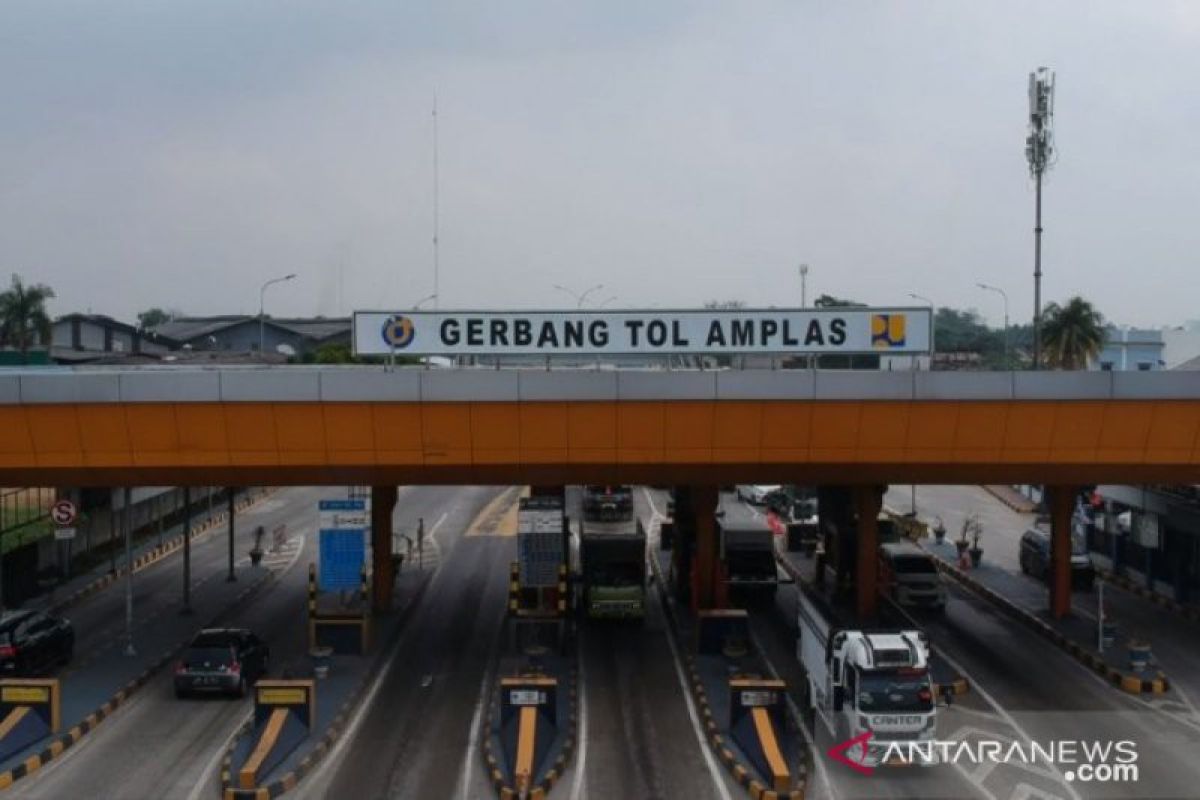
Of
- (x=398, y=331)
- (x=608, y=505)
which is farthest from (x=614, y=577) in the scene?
(x=608, y=505)

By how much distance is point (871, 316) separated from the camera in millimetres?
23641

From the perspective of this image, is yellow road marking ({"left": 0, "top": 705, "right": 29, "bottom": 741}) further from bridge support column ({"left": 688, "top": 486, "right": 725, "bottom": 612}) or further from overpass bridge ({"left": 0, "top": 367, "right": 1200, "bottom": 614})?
bridge support column ({"left": 688, "top": 486, "right": 725, "bottom": 612})

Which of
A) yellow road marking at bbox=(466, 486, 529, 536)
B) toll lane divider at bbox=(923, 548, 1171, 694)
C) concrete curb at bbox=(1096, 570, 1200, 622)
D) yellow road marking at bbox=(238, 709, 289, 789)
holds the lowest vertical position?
yellow road marking at bbox=(466, 486, 529, 536)

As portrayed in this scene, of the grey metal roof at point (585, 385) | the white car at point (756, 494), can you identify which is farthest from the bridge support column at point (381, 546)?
the white car at point (756, 494)

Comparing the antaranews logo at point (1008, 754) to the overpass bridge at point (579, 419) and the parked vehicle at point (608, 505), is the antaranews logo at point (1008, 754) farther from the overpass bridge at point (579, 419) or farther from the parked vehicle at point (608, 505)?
the parked vehicle at point (608, 505)

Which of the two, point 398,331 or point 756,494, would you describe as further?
point 756,494

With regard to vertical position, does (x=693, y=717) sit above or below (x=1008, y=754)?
below

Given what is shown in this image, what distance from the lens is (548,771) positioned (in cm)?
1888

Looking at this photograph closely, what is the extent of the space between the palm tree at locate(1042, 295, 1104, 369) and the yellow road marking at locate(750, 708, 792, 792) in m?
45.1

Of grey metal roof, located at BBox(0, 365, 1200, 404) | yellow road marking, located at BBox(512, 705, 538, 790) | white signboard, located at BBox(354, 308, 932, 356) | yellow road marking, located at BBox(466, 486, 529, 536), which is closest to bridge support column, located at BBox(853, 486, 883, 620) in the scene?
white signboard, located at BBox(354, 308, 932, 356)

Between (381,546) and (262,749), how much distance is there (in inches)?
539

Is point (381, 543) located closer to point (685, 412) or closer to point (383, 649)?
point (383, 649)

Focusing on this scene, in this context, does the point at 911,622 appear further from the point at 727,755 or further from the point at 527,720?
the point at 527,720

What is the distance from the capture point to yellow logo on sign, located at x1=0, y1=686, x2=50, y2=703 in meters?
21.1
